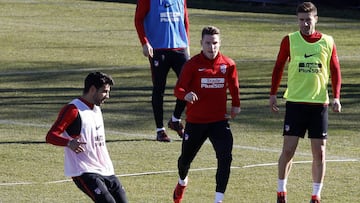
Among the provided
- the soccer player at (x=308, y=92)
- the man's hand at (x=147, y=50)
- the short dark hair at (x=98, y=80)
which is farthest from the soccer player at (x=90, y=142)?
the man's hand at (x=147, y=50)

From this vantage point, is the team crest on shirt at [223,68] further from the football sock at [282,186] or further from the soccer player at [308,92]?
the football sock at [282,186]

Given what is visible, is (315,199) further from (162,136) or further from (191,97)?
(162,136)

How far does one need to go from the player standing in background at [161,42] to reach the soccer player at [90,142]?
5.39 m

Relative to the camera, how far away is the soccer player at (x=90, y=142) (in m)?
9.65

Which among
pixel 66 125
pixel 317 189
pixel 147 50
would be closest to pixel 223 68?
pixel 317 189

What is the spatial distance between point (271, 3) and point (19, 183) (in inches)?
1099

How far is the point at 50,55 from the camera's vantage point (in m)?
27.0

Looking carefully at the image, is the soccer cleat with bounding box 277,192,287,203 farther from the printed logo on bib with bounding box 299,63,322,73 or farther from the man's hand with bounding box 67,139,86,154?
the man's hand with bounding box 67,139,86,154

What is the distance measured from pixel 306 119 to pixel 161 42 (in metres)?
4.10

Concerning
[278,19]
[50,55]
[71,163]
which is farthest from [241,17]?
[71,163]

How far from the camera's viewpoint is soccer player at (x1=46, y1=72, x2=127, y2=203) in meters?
9.65

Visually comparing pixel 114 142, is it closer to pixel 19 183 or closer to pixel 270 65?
pixel 19 183

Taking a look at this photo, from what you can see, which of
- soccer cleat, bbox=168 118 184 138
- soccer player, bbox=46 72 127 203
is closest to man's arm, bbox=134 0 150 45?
soccer cleat, bbox=168 118 184 138

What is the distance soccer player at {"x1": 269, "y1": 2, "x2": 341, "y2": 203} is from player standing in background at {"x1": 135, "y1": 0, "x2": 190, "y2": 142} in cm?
374
